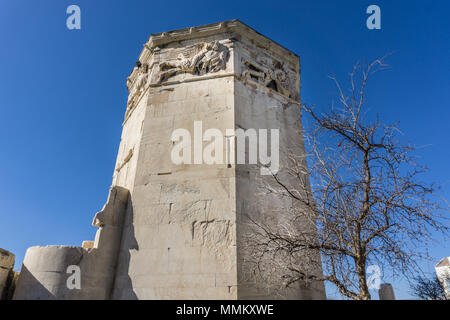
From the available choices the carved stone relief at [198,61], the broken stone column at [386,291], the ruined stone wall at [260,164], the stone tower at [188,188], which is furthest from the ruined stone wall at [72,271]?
the broken stone column at [386,291]

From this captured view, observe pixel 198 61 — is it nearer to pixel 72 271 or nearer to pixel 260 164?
pixel 260 164

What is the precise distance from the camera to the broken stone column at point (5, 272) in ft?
16.2

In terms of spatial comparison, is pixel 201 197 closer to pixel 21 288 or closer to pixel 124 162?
pixel 124 162

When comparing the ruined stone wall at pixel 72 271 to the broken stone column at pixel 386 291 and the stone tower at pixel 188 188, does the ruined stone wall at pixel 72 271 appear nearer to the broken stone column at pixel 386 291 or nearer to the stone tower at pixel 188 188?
the stone tower at pixel 188 188

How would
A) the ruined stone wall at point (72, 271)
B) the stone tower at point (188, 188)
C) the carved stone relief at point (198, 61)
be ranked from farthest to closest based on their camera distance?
the carved stone relief at point (198, 61) → the stone tower at point (188, 188) → the ruined stone wall at point (72, 271)

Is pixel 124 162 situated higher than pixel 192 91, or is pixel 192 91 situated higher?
pixel 192 91

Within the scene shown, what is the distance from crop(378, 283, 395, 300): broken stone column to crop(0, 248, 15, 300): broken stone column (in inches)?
225

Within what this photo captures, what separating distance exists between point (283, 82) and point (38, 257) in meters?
6.20

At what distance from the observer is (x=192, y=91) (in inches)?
259

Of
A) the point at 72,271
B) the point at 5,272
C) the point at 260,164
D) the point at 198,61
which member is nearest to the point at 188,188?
the point at 260,164

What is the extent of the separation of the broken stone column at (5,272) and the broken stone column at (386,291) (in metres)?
5.73

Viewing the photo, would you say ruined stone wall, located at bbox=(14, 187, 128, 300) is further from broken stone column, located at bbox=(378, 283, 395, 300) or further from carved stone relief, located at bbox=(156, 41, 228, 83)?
broken stone column, located at bbox=(378, 283, 395, 300)
